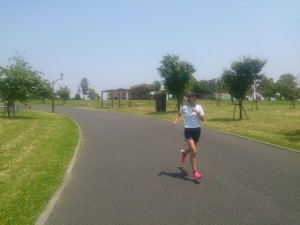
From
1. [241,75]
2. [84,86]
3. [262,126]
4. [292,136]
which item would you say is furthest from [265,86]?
[84,86]

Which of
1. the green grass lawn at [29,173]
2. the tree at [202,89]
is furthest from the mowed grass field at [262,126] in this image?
the tree at [202,89]

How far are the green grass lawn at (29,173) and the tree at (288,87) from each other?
36754mm

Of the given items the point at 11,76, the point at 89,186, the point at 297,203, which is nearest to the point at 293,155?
the point at 297,203

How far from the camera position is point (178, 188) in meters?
6.52

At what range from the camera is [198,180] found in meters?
7.13

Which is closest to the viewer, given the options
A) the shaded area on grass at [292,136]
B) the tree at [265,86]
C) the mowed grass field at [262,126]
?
the shaded area on grass at [292,136]

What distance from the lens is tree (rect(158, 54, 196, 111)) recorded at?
3309 centimetres

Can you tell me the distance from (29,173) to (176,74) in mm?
26312

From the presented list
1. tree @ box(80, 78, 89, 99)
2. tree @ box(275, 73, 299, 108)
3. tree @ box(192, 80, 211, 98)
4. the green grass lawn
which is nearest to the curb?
the green grass lawn

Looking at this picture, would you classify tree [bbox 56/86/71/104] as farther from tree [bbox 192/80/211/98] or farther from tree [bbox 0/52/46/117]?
tree [bbox 0/52/46/117]

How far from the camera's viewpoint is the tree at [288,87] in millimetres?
44309

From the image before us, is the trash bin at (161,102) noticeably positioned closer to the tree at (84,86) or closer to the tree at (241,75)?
the tree at (241,75)

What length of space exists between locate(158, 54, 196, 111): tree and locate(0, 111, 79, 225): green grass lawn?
805 inches

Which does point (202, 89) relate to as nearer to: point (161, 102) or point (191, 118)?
point (161, 102)
